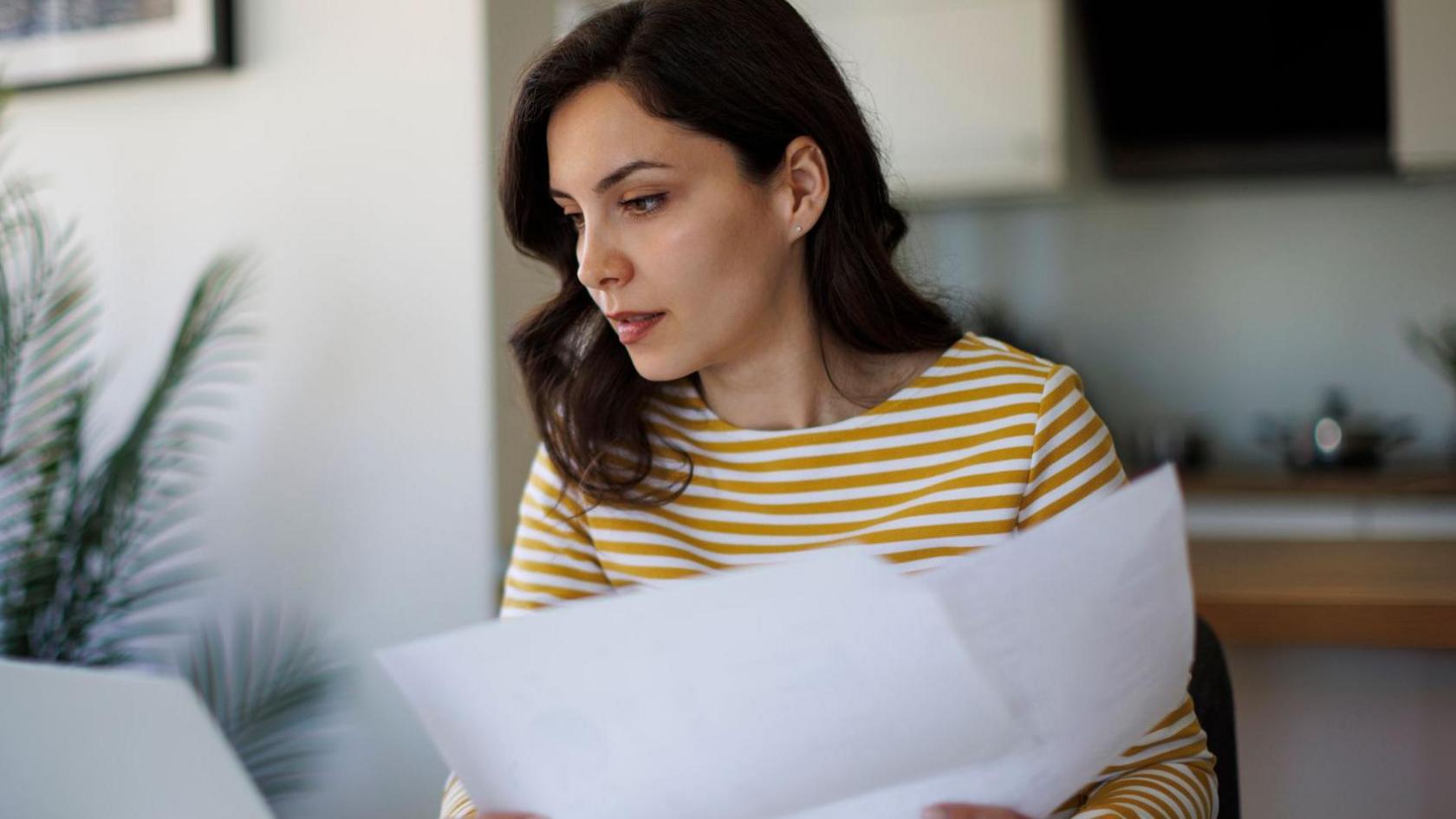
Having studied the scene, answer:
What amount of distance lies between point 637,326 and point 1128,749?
0.49 metres

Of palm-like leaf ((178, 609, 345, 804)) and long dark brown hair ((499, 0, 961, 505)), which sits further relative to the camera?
palm-like leaf ((178, 609, 345, 804))

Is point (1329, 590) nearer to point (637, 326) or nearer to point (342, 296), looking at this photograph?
point (637, 326)

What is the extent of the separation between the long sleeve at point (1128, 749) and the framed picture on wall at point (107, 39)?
1.37 meters

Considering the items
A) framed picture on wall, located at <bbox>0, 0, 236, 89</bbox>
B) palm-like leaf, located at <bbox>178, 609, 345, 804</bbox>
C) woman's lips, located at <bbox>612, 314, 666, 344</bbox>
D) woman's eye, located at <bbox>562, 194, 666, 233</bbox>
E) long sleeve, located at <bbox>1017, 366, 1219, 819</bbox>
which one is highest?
framed picture on wall, located at <bbox>0, 0, 236, 89</bbox>

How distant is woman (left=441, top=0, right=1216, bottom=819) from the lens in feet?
3.57

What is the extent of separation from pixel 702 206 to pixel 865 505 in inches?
11.2

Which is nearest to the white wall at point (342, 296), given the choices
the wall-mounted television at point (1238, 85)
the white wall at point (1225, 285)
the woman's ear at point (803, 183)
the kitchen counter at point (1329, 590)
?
the woman's ear at point (803, 183)

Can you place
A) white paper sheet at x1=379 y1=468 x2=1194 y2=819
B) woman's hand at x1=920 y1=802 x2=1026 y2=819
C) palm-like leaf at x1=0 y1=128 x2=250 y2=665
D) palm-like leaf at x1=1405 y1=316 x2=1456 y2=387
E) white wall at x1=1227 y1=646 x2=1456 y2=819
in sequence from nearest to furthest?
white paper sheet at x1=379 y1=468 x2=1194 y2=819, woman's hand at x1=920 y1=802 x2=1026 y2=819, white wall at x1=1227 y1=646 x2=1456 y2=819, palm-like leaf at x1=0 y1=128 x2=250 y2=665, palm-like leaf at x1=1405 y1=316 x2=1456 y2=387

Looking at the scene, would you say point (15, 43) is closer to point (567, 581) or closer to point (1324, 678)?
point (567, 581)

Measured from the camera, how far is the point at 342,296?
1.98 metres

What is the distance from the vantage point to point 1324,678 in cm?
162

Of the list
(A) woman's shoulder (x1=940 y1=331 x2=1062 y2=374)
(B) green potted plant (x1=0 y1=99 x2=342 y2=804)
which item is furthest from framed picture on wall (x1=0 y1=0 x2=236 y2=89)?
(A) woman's shoulder (x1=940 y1=331 x2=1062 y2=374)

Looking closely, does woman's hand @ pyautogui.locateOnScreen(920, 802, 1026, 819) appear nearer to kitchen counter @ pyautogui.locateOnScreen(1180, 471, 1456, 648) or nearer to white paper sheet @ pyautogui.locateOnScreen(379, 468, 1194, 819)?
white paper sheet @ pyautogui.locateOnScreen(379, 468, 1194, 819)

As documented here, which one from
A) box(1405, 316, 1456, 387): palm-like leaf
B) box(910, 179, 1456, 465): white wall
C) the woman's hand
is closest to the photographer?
the woman's hand
